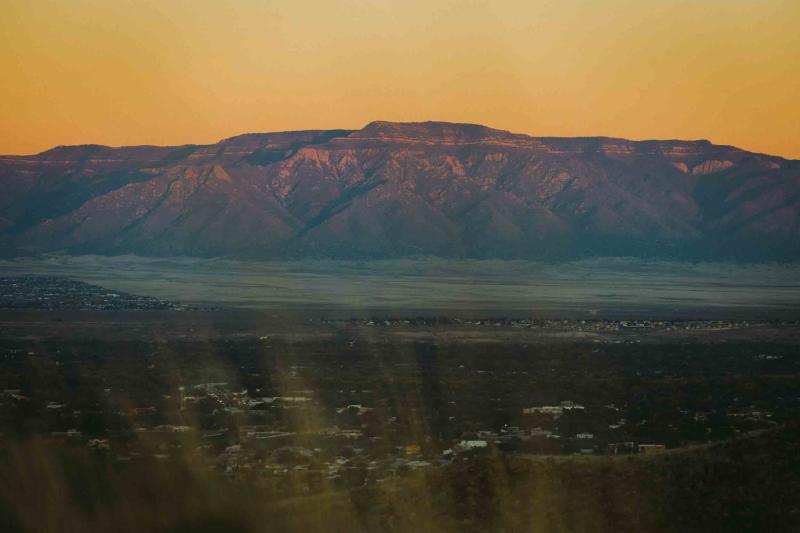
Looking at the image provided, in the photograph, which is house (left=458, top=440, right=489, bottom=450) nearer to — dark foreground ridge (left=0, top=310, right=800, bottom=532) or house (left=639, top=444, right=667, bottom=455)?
dark foreground ridge (left=0, top=310, right=800, bottom=532)

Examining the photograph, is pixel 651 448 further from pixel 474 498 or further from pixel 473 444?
pixel 474 498

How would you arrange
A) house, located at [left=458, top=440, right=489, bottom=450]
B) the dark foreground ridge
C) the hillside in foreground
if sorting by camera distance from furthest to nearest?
house, located at [left=458, top=440, right=489, bottom=450] → the dark foreground ridge → the hillside in foreground

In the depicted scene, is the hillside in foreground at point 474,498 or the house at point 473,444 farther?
the house at point 473,444

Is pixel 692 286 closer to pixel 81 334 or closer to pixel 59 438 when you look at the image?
pixel 81 334

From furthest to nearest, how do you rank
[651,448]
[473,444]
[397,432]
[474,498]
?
1. [397,432]
2. [473,444]
3. [651,448]
4. [474,498]

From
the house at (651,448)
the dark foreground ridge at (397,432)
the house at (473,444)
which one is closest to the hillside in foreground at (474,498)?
the dark foreground ridge at (397,432)

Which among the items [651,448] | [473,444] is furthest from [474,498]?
[651,448]

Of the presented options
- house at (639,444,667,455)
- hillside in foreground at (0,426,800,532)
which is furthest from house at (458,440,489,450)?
hillside in foreground at (0,426,800,532)

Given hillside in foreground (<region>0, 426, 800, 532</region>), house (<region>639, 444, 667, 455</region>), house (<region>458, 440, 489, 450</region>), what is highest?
hillside in foreground (<region>0, 426, 800, 532</region>)

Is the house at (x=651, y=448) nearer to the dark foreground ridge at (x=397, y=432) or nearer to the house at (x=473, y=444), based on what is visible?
the dark foreground ridge at (x=397, y=432)

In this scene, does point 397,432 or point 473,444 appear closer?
point 473,444

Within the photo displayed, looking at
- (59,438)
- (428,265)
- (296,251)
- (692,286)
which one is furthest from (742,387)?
(296,251)
